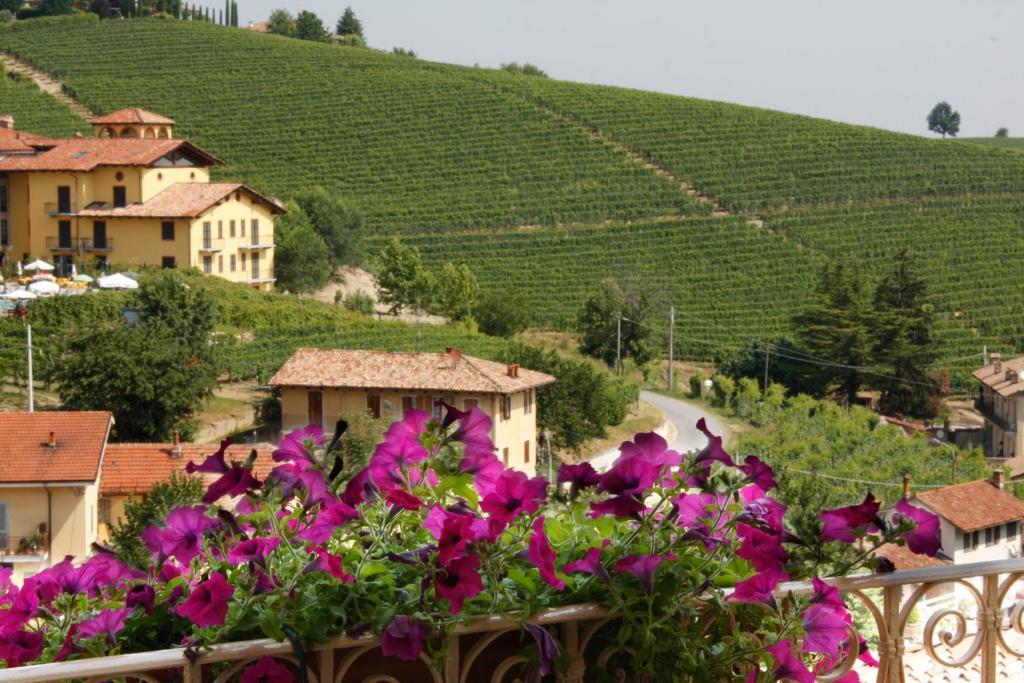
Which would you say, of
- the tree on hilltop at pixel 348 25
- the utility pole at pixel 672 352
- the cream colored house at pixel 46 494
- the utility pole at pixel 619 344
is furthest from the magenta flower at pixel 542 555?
the tree on hilltop at pixel 348 25

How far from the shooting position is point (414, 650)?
85.6 inches

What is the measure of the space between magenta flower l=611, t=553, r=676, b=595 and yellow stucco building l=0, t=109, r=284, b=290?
3772 cm

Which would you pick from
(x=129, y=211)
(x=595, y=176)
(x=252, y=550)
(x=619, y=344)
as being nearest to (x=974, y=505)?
(x=619, y=344)

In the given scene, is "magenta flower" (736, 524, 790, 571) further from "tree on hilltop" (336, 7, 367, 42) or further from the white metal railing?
"tree on hilltop" (336, 7, 367, 42)

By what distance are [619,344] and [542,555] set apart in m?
41.3

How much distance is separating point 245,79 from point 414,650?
72.9 m

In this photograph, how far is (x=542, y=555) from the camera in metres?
2.23

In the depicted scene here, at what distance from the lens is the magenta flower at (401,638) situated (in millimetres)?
2168

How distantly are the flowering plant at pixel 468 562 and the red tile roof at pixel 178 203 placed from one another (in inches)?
1475

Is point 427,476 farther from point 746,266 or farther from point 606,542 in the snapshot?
point 746,266

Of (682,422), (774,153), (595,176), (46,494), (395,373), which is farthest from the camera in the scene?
(774,153)

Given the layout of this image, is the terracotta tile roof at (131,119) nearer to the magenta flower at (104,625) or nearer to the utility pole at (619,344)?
the utility pole at (619,344)

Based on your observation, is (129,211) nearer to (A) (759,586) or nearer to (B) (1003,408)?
(B) (1003,408)

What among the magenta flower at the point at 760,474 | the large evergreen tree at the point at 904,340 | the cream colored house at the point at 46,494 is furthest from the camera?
the large evergreen tree at the point at 904,340
